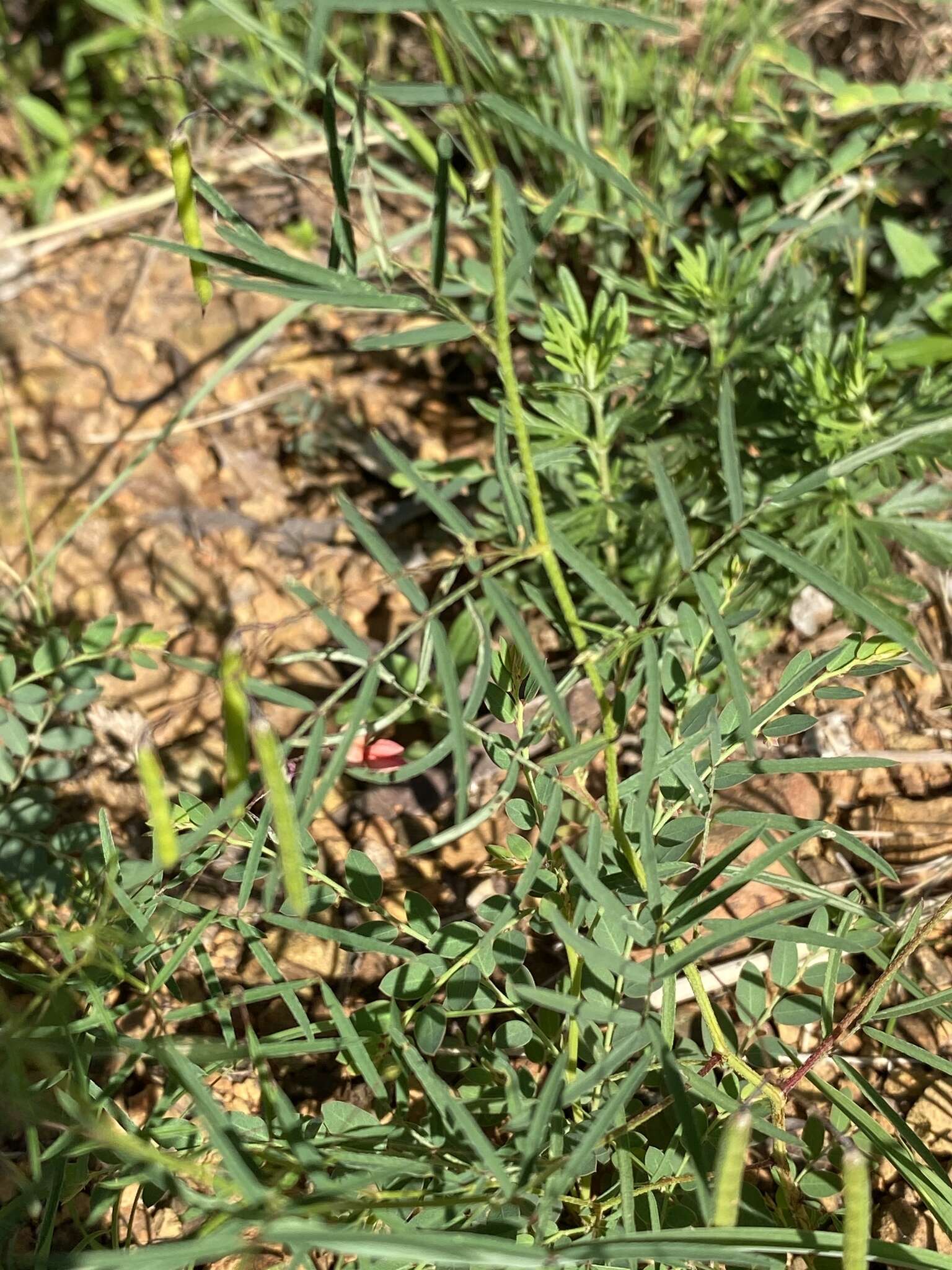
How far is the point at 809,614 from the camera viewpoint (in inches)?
76.2

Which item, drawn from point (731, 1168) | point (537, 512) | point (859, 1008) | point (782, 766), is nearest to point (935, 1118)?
point (859, 1008)

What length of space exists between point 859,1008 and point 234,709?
707 mm

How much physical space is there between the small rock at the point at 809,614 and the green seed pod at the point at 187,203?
46.6 inches

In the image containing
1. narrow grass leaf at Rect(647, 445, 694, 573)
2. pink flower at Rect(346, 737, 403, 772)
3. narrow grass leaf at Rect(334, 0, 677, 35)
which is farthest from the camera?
pink flower at Rect(346, 737, 403, 772)

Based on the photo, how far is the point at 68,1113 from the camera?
1023 mm

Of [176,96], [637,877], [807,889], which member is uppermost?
[176,96]

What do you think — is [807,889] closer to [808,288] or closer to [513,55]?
[808,288]

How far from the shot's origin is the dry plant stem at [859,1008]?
Answer: 44.4 inches

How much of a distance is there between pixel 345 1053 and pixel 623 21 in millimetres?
1057

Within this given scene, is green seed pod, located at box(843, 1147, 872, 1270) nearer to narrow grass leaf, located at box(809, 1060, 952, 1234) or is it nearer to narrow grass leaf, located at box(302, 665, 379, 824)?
narrow grass leaf, located at box(809, 1060, 952, 1234)

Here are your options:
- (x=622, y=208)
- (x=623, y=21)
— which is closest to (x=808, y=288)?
(x=622, y=208)

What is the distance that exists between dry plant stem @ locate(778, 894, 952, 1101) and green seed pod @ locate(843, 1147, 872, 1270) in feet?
0.92

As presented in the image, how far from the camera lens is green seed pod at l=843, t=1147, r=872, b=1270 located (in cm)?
84

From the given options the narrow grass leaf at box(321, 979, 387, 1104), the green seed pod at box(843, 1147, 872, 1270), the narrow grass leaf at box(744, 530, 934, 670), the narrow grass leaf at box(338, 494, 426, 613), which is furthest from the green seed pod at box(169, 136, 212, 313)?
the green seed pod at box(843, 1147, 872, 1270)
